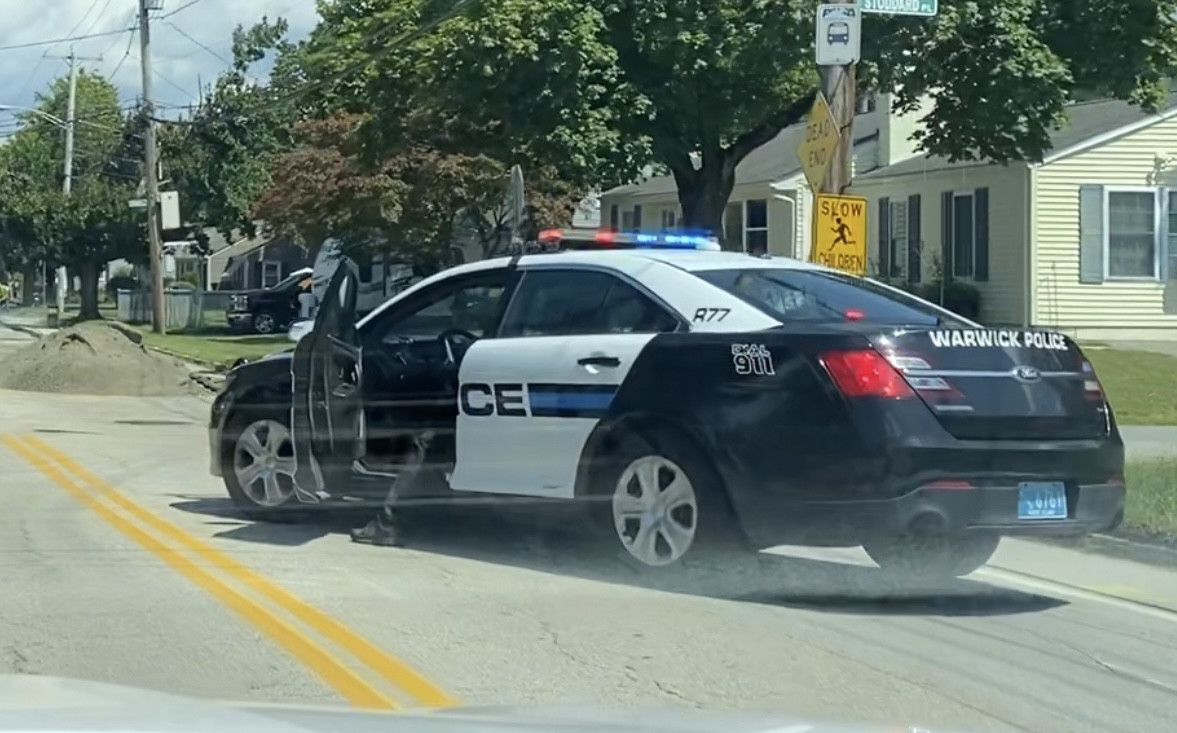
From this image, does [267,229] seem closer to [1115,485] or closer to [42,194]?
[42,194]

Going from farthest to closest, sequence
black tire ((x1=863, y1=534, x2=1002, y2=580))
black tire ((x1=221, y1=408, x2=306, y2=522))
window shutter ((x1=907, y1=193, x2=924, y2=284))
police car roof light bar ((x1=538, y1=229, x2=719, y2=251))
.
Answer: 1. window shutter ((x1=907, y1=193, x2=924, y2=284))
2. black tire ((x1=221, y1=408, x2=306, y2=522))
3. police car roof light bar ((x1=538, y1=229, x2=719, y2=251))
4. black tire ((x1=863, y1=534, x2=1002, y2=580))

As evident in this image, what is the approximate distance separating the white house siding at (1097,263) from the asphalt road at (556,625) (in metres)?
19.9

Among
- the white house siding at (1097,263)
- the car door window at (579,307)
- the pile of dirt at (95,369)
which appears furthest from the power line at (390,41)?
the car door window at (579,307)

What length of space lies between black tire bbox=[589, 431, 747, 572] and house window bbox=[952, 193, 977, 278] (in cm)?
2328

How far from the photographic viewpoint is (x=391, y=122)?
3002 cm

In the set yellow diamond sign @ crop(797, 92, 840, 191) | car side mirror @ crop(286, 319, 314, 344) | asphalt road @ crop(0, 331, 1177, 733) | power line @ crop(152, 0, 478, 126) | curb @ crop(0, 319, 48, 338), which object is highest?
power line @ crop(152, 0, 478, 126)

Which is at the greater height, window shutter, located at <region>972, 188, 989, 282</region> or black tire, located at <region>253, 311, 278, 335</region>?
window shutter, located at <region>972, 188, 989, 282</region>

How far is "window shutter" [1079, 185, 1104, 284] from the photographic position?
2981 cm

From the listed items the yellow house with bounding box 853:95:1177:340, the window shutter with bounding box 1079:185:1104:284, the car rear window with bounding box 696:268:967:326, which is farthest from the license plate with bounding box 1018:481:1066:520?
the window shutter with bounding box 1079:185:1104:284

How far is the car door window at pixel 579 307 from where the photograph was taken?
9.26m

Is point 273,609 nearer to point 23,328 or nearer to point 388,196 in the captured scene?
point 388,196

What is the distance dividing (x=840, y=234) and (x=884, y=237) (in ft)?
68.2

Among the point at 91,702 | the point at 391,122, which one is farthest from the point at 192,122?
the point at 91,702

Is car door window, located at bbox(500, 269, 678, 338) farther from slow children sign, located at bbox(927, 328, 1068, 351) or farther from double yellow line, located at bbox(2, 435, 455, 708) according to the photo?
double yellow line, located at bbox(2, 435, 455, 708)
